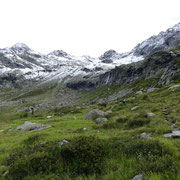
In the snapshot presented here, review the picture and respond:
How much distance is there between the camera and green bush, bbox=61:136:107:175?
18.2 ft

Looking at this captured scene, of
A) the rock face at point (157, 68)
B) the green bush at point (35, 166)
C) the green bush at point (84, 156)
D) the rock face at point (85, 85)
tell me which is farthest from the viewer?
the rock face at point (85, 85)

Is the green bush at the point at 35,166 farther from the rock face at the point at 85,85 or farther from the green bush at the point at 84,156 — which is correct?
the rock face at the point at 85,85

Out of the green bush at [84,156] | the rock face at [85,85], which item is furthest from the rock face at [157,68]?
the rock face at [85,85]

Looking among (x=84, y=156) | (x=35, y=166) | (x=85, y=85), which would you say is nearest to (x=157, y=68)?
(x=84, y=156)

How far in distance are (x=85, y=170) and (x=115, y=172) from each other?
4.42ft

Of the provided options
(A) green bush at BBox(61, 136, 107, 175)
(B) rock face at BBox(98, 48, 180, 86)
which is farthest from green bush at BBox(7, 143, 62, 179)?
(B) rock face at BBox(98, 48, 180, 86)

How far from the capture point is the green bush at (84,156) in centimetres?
554

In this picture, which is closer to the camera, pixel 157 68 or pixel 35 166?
pixel 35 166

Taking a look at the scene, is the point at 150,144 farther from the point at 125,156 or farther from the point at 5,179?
the point at 5,179

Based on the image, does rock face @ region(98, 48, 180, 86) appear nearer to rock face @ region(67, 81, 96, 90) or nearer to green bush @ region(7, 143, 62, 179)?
green bush @ region(7, 143, 62, 179)

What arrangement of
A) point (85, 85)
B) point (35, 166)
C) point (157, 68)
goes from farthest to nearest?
1. point (85, 85)
2. point (157, 68)
3. point (35, 166)

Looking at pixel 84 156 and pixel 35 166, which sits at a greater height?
pixel 84 156

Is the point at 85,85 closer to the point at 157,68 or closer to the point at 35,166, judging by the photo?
the point at 157,68

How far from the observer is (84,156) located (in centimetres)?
598
